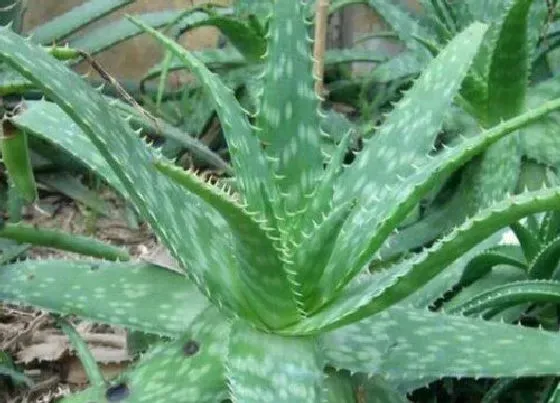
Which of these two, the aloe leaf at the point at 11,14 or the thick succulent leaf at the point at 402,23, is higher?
the aloe leaf at the point at 11,14

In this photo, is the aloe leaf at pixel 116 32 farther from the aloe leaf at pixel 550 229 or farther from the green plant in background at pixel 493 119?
the aloe leaf at pixel 550 229

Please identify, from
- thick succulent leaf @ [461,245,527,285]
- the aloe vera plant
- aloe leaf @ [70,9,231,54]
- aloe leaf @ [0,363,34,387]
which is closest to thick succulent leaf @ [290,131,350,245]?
the aloe vera plant

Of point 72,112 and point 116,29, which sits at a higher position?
point 116,29

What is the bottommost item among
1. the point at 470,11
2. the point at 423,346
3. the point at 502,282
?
the point at 423,346

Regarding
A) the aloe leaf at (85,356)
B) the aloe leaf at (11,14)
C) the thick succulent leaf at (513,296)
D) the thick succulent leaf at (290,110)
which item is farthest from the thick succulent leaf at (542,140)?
the aloe leaf at (11,14)

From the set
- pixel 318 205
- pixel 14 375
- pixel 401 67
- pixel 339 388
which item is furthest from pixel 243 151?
pixel 401 67

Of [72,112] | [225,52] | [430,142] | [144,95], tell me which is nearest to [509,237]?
[430,142]

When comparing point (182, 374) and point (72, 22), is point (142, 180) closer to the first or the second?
point (182, 374)

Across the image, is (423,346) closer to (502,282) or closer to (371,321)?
(371,321)
